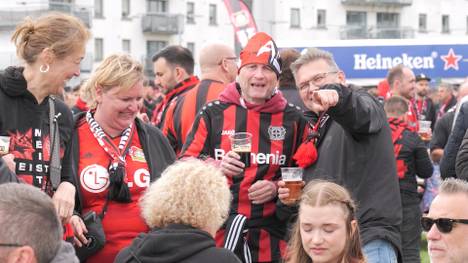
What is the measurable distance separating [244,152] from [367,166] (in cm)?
81

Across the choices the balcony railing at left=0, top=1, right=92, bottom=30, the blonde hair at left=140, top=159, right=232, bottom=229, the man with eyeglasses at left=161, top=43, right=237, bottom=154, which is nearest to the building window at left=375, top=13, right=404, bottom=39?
the balcony railing at left=0, top=1, right=92, bottom=30

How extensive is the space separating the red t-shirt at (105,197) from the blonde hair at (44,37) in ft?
2.41

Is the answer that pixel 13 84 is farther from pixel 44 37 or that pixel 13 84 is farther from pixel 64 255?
pixel 64 255

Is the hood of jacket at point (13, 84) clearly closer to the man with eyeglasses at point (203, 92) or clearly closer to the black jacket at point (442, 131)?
the man with eyeglasses at point (203, 92)

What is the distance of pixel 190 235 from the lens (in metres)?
4.30

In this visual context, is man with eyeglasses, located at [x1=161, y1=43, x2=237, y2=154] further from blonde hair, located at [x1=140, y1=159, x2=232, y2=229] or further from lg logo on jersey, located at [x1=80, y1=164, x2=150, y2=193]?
blonde hair, located at [x1=140, y1=159, x2=232, y2=229]

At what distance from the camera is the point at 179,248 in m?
4.28

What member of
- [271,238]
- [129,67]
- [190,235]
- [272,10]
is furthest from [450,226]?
[272,10]

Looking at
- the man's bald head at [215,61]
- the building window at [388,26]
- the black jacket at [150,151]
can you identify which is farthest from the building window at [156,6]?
the black jacket at [150,151]

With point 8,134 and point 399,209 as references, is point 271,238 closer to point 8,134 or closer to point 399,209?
point 399,209

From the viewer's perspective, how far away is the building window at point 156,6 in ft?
Answer: 201

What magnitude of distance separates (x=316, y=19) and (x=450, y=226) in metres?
62.0

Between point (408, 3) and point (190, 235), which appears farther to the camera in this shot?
point (408, 3)

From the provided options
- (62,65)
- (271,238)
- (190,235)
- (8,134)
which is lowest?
(271,238)
